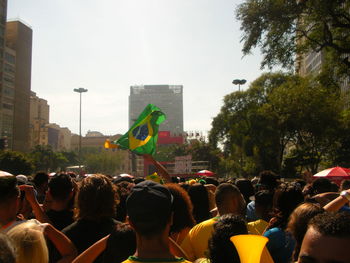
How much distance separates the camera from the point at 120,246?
9.23 feet

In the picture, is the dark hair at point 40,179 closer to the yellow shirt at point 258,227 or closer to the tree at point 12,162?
the yellow shirt at point 258,227

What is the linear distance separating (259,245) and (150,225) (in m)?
0.81

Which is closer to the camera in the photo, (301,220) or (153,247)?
(153,247)

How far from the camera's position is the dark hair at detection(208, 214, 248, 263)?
239cm

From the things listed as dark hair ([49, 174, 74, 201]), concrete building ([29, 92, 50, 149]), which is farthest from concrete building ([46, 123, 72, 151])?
dark hair ([49, 174, 74, 201])

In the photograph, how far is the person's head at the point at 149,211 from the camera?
2307mm

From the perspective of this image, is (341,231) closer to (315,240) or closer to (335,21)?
(315,240)

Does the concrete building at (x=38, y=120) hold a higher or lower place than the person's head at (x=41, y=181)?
higher

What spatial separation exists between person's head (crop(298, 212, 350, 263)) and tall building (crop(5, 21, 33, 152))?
8703cm

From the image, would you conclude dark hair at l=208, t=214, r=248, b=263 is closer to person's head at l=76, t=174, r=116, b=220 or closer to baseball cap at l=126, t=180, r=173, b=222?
baseball cap at l=126, t=180, r=173, b=222

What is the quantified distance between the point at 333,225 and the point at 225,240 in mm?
856

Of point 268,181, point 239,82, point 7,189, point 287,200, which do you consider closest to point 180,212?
point 287,200

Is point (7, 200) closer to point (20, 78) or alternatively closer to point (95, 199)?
point (95, 199)

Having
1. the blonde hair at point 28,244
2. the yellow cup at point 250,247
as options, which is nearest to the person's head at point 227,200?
the blonde hair at point 28,244
